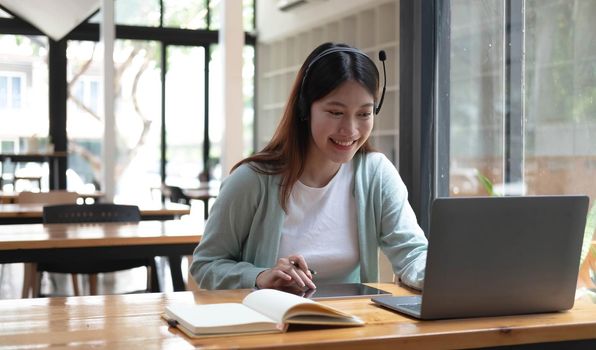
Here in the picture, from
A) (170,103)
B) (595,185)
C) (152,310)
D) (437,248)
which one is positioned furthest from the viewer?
(170,103)

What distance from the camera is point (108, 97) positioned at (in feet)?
24.0

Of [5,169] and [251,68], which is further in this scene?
[251,68]

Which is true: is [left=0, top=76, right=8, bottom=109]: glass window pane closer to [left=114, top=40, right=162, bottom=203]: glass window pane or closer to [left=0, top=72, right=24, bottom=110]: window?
[left=0, top=72, right=24, bottom=110]: window

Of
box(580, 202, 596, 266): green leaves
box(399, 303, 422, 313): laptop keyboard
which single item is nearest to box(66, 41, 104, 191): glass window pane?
box(580, 202, 596, 266): green leaves

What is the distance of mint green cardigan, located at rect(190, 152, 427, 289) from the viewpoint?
1997 millimetres

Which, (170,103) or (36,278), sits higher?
(170,103)

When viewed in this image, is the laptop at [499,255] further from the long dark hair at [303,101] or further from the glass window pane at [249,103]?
the glass window pane at [249,103]

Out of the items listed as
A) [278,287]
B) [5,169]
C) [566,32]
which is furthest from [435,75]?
[5,169]

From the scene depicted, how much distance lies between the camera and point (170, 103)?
38.1 ft

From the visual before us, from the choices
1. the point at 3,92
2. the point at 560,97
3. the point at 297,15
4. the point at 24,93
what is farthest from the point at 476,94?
the point at 3,92

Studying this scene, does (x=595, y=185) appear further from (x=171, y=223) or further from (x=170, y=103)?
(x=170, y=103)

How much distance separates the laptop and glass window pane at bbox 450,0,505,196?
160 centimetres

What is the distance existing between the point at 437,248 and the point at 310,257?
66cm

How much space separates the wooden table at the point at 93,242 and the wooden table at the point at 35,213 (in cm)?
80
